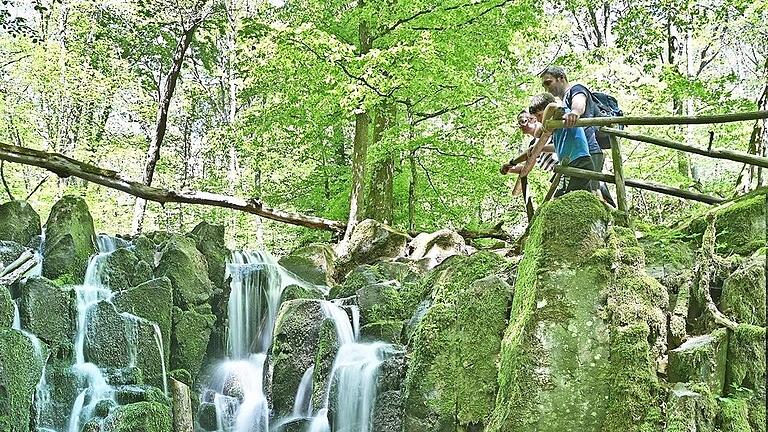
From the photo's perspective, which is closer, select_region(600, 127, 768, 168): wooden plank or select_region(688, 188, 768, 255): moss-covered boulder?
select_region(600, 127, 768, 168): wooden plank

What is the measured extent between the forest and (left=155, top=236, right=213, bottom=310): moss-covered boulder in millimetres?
48

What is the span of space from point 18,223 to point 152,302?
3.31 meters

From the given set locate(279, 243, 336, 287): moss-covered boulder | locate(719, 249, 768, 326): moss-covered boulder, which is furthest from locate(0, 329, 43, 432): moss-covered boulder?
locate(719, 249, 768, 326): moss-covered boulder

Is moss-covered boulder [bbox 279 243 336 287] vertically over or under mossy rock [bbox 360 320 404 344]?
over

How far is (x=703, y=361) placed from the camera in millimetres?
3924

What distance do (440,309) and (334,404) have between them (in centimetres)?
206

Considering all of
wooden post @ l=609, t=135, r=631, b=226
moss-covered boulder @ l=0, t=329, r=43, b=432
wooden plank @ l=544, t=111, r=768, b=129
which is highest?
wooden plank @ l=544, t=111, r=768, b=129

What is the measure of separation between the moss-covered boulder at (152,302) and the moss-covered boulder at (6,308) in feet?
4.23

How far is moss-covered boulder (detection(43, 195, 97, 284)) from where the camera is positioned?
9.51m

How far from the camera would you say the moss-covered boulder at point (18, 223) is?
33.0 feet

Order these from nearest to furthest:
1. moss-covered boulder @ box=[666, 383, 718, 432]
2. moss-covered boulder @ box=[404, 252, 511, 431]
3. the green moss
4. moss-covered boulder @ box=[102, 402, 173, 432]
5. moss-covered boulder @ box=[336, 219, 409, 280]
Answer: moss-covered boulder @ box=[666, 383, 718, 432] → the green moss → moss-covered boulder @ box=[404, 252, 511, 431] → moss-covered boulder @ box=[102, 402, 173, 432] → moss-covered boulder @ box=[336, 219, 409, 280]

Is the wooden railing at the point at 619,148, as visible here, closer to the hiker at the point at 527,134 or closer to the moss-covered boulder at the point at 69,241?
the hiker at the point at 527,134

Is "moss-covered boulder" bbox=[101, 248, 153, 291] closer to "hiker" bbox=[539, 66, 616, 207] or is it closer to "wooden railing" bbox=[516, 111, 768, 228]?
"wooden railing" bbox=[516, 111, 768, 228]

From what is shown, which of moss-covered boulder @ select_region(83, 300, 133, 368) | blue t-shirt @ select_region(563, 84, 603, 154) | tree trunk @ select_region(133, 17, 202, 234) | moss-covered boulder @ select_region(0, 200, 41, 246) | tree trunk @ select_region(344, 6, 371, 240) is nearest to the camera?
blue t-shirt @ select_region(563, 84, 603, 154)
